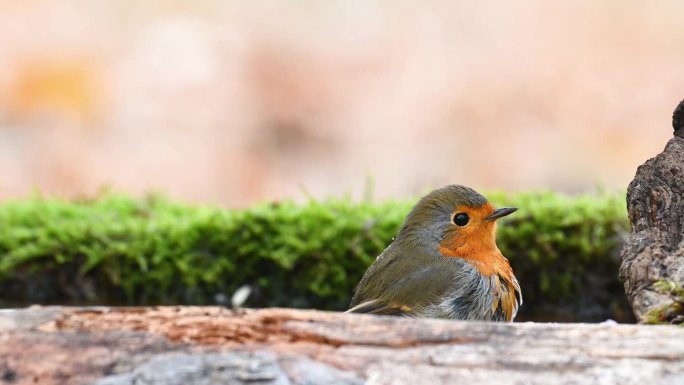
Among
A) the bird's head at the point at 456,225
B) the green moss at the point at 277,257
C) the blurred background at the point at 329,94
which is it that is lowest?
the green moss at the point at 277,257

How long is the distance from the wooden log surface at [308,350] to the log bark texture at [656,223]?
46 centimetres

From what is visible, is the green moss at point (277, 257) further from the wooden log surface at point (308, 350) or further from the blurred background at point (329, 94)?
the blurred background at point (329, 94)

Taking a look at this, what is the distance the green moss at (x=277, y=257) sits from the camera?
15.8 ft

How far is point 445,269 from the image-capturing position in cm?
412

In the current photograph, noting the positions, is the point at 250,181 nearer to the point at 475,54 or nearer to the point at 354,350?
the point at 475,54

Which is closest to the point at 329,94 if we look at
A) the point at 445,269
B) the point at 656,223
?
the point at 445,269

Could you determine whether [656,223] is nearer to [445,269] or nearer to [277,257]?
[445,269]

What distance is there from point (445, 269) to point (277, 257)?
3.50ft

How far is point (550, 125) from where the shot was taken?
10164 mm

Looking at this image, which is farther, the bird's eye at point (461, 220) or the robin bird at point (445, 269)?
the bird's eye at point (461, 220)

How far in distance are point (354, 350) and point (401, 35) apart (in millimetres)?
9268

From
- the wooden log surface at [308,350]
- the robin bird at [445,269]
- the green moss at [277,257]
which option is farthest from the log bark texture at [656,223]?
the green moss at [277,257]

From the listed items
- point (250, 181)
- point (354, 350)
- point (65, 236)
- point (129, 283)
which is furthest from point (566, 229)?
A: point (250, 181)

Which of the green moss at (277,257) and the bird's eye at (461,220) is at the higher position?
the bird's eye at (461,220)
